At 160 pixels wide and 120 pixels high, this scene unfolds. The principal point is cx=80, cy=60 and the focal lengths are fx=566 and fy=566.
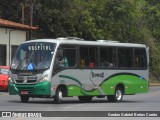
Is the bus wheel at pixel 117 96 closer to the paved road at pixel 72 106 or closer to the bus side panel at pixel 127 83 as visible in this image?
the bus side panel at pixel 127 83

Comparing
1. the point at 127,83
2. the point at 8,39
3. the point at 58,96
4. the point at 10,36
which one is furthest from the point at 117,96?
the point at 10,36

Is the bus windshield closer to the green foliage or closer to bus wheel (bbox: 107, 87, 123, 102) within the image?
bus wheel (bbox: 107, 87, 123, 102)

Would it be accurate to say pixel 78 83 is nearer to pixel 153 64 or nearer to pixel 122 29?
pixel 122 29

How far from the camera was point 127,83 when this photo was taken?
30.1 meters

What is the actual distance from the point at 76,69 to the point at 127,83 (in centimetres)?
406

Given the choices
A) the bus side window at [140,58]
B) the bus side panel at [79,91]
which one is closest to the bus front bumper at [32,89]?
the bus side panel at [79,91]

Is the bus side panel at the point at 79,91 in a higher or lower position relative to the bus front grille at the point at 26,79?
lower

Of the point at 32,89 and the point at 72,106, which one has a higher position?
the point at 32,89

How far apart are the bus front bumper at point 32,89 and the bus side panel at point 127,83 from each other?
162 inches

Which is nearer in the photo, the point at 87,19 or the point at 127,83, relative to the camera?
the point at 127,83

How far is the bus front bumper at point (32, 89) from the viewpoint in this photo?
83.9 feet

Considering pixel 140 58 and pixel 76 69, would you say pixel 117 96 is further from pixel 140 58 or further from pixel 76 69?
pixel 76 69

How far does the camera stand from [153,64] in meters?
66.2

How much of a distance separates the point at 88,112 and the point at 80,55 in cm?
650
